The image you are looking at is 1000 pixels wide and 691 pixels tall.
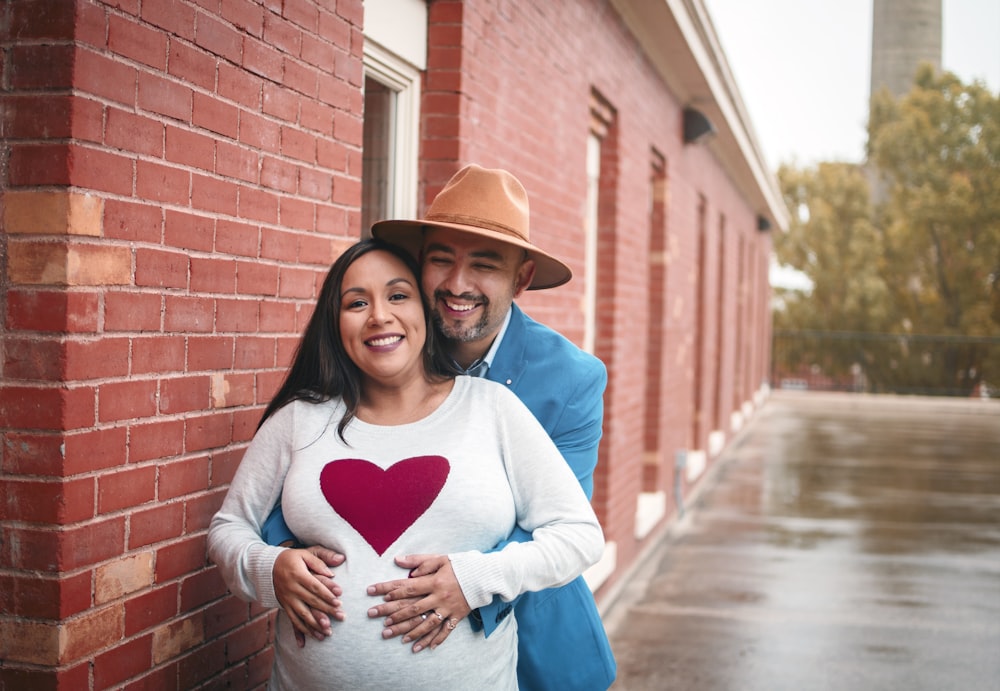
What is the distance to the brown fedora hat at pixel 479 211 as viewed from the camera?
255 cm

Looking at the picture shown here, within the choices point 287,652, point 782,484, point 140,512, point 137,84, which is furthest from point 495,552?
point 782,484

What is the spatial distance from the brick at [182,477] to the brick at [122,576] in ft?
0.47

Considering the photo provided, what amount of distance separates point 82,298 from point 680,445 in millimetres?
8860

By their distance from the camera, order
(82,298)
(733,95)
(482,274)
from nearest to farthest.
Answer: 1. (82,298)
2. (482,274)
3. (733,95)

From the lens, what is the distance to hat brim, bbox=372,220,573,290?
251cm

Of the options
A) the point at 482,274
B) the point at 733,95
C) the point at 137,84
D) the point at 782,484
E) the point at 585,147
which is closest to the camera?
the point at 137,84

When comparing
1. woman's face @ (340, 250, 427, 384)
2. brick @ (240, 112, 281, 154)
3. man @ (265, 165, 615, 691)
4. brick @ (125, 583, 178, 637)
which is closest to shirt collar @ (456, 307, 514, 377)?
man @ (265, 165, 615, 691)

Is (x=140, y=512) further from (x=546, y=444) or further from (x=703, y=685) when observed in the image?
(x=703, y=685)

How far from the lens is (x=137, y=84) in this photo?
83.8 inches

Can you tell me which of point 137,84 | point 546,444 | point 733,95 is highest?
point 733,95

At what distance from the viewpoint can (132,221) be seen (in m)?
2.14

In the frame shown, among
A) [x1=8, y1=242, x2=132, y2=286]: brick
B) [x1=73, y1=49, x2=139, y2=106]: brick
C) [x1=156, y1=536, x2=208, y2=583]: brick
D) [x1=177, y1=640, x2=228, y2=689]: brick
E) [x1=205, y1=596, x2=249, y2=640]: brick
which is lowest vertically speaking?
[x1=177, y1=640, x2=228, y2=689]: brick

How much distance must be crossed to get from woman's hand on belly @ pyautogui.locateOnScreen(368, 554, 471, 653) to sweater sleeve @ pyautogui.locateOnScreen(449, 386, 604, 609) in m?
0.08

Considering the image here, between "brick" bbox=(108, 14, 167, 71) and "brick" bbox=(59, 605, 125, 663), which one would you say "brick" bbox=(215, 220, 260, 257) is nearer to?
"brick" bbox=(108, 14, 167, 71)
